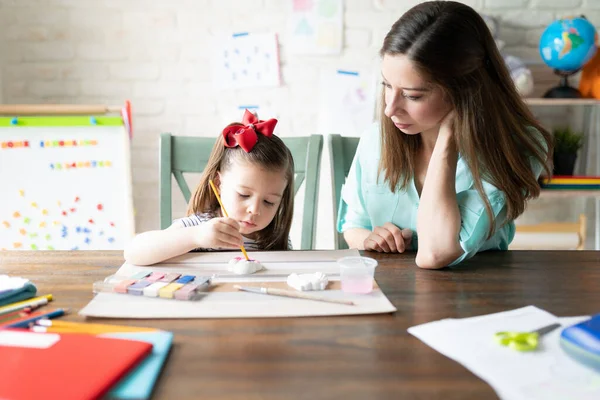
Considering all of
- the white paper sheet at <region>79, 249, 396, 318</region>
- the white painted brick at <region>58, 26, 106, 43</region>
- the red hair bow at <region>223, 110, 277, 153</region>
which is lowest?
the white paper sheet at <region>79, 249, 396, 318</region>

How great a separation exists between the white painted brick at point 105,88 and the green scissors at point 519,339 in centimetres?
240

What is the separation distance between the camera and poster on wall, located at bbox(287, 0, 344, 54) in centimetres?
280

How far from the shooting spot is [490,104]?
1247 mm

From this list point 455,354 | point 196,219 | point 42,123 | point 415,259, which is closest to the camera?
point 455,354

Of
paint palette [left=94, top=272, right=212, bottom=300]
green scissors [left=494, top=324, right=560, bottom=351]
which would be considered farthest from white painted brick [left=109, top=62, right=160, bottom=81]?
green scissors [left=494, top=324, right=560, bottom=351]

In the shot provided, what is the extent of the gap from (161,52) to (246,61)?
15.6 inches

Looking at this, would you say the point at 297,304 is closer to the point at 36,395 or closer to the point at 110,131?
the point at 36,395

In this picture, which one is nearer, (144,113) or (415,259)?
(415,259)

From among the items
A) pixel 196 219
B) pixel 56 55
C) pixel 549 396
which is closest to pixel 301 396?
pixel 549 396

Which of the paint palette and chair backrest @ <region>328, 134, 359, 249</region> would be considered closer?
the paint palette

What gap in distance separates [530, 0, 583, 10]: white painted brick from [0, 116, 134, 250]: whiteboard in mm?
1967

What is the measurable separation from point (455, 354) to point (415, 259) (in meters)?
0.49

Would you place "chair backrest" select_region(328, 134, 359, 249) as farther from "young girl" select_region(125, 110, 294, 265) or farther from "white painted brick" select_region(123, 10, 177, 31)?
"white painted brick" select_region(123, 10, 177, 31)

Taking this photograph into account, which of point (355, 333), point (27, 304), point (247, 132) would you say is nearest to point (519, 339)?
point (355, 333)
